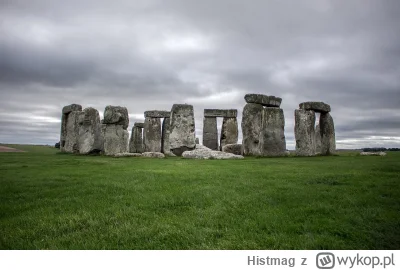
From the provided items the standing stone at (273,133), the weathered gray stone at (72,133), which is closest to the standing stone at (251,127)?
the standing stone at (273,133)

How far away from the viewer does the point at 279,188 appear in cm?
635

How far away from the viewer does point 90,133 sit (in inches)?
756

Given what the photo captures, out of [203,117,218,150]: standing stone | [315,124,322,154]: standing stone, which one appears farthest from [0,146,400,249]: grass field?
[203,117,218,150]: standing stone

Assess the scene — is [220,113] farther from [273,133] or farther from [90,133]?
[90,133]

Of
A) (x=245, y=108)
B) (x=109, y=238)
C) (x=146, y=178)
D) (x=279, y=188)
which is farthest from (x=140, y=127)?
(x=109, y=238)

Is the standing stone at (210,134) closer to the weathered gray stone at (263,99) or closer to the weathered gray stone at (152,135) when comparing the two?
the weathered gray stone at (152,135)

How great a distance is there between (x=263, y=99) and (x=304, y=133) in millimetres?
3312

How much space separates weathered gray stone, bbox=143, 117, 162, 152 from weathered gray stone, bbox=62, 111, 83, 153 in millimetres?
5926

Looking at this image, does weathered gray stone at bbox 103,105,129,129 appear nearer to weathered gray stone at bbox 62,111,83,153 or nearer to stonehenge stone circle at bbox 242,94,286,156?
weathered gray stone at bbox 62,111,83,153

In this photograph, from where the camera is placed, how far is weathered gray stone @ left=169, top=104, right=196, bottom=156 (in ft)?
60.7

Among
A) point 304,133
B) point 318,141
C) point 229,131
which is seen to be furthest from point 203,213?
point 229,131

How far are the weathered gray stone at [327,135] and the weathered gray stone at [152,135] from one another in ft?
42.1

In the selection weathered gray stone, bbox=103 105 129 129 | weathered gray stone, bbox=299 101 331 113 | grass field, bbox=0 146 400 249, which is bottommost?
grass field, bbox=0 146 400 249
